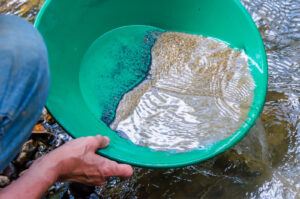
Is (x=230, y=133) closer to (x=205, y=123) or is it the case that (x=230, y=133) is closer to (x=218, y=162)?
(x=205, y=123)

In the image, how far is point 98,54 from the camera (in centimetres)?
196

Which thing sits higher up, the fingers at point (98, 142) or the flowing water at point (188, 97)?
the fingers at point (98, 142)

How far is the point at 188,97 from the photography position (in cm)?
173

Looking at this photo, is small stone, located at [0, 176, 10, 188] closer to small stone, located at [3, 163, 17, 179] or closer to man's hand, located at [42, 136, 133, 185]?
small stone, located at [3, 163, 17, 179]

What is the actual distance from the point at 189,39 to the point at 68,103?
2.06 feet

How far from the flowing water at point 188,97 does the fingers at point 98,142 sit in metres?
0.22

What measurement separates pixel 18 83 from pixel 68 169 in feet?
1.05

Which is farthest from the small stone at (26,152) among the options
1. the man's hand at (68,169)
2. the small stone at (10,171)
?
the man's hand at (68,169)

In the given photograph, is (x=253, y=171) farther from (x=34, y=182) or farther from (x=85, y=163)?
(x=34, y=182)

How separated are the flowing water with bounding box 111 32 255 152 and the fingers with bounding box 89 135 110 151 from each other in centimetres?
22

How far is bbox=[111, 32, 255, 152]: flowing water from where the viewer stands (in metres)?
1.57

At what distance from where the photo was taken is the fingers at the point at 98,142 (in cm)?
Answer: 134

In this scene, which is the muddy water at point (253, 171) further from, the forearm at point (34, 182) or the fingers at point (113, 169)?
the forearm at point (34, 182)

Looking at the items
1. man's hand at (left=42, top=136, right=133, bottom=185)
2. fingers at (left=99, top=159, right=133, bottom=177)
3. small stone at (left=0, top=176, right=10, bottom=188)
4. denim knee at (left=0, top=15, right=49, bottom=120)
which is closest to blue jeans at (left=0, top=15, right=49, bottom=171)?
denim knee at (left=0, top=15, right=49, bottom=120)
